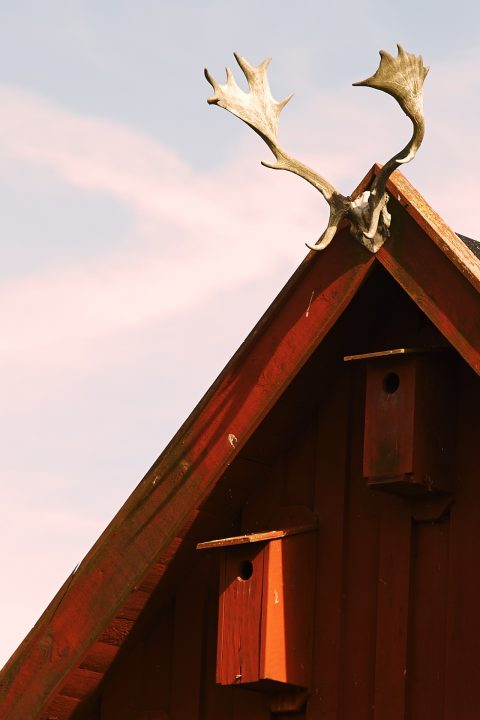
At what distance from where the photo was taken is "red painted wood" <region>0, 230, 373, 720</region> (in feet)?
23.1

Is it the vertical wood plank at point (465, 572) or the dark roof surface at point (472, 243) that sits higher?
the dark roof surface at point (472, 243)

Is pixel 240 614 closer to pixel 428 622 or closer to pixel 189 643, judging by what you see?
pixel 189 643

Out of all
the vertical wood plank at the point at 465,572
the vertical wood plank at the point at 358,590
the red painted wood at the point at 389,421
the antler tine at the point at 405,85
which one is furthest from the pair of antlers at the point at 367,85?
the vertical wood plank at the point at 358,590

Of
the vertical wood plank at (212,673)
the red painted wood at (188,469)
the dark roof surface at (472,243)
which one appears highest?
the dark roof surface at (472,243)

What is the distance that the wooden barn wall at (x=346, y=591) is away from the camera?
22.3 ft

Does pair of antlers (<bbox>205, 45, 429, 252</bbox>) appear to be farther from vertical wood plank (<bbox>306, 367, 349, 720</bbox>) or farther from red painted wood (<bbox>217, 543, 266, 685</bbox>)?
red painted wood (<bbox>217, 543, 266, 685</bbox>)

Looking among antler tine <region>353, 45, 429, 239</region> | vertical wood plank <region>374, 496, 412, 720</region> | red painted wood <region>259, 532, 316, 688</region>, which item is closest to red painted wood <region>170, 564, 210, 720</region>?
red painted wood <region>259, 532, 316, 688</region>

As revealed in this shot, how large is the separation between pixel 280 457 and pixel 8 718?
163 centimetres

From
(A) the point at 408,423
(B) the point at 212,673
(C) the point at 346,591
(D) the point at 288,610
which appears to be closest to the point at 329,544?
(C) the point at 346,591

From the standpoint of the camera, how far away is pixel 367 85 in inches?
262

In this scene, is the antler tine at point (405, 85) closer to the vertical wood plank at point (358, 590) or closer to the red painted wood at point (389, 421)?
the red painted wood at point (389, 421)

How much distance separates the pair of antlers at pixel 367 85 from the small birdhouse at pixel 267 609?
1.27 meters

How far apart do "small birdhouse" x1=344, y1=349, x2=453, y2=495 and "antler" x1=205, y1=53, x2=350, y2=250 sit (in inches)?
23.5

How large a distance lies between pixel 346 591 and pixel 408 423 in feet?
2.59
